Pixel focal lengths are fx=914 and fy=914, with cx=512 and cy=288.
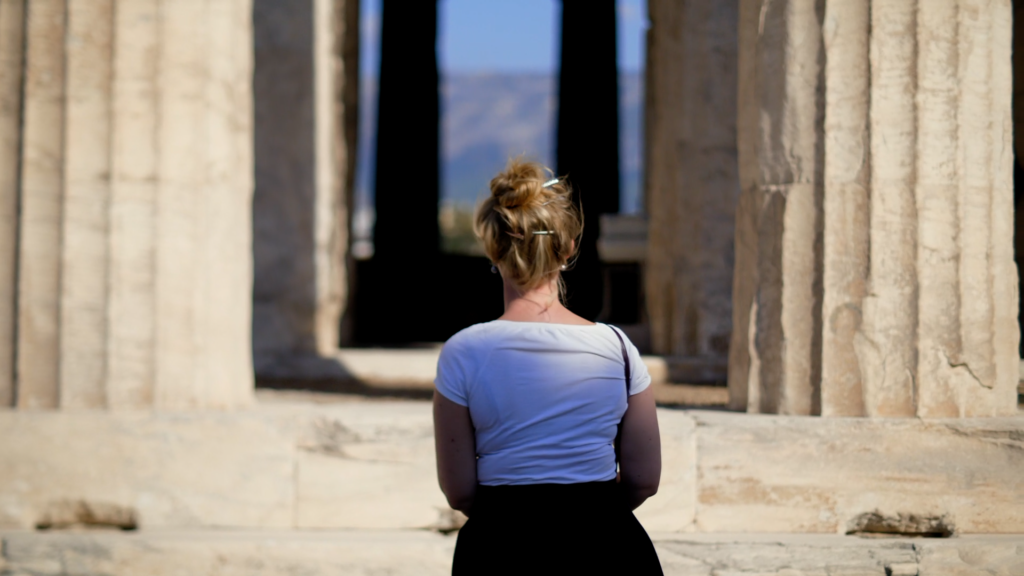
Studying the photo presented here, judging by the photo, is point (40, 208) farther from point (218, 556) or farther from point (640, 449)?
point (640, 449)

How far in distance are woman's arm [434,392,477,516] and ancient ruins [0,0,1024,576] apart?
1828 millimetres

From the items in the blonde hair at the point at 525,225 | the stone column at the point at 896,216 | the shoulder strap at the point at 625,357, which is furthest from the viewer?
the stone column at the point at 896,216

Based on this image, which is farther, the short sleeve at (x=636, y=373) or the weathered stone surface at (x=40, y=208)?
the weathered stone surface at (x=40, y=208)

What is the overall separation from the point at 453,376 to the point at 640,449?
17.8 inches

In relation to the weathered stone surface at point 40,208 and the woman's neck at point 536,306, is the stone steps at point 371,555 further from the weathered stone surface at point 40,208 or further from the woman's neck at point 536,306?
the woman's neck at point 536,306

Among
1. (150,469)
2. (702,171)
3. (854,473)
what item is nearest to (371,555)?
(150,469)

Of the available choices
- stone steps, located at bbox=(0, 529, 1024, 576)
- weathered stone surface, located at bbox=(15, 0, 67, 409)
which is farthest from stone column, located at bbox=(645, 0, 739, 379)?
weathered stone surface, located at bbox=(15, 0, 67, 409)

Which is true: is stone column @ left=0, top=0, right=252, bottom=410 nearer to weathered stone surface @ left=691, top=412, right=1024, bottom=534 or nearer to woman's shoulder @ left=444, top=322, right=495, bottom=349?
weathered stone surface @ left=691, top=412, right=1024, bottom=534

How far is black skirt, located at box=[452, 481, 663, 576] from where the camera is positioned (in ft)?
6.12

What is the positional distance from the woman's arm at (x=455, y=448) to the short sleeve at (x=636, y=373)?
35 centimetres

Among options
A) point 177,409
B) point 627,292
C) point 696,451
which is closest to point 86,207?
point 177,409

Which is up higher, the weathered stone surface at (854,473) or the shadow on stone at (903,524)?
the weathered stone surface at (854,473)

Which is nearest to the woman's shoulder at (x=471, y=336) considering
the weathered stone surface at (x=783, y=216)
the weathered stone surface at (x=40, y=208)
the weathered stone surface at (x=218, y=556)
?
the weathered stone surface at (x=218, y=556)

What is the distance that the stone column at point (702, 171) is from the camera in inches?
322
